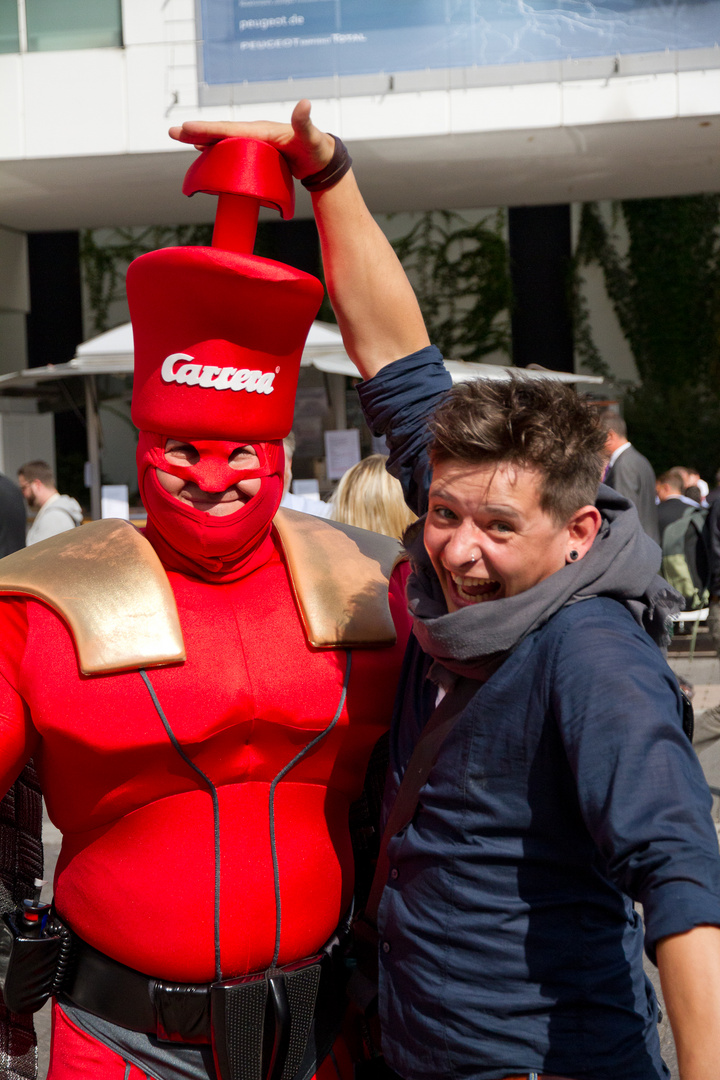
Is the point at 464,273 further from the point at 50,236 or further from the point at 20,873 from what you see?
the point at 20,873

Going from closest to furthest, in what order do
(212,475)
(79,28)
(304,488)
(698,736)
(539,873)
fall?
(539,873), (212,475), (698,736), (304,488), (79,28)

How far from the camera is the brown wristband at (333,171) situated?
1.81 metres

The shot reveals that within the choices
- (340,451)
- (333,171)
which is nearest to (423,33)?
(340,451)

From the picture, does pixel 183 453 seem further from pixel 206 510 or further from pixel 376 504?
pixel 376 504

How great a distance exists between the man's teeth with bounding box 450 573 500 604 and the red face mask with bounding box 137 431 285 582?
0.48 metres

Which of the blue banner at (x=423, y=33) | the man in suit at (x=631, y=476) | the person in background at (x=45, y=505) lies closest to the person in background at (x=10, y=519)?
the person in background at (x=45, y=505)

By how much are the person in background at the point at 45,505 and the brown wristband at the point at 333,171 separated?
5400mm

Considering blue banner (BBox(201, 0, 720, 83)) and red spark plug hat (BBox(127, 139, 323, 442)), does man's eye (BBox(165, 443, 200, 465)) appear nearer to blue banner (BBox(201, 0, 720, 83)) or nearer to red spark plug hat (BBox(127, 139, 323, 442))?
red spark plug hat (BBox(127, 139, 323, 442))

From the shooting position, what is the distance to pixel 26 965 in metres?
1.70

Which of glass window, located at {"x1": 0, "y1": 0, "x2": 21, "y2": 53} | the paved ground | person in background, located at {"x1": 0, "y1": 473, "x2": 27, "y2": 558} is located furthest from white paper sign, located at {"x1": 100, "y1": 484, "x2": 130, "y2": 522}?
glass window, located at {"x1": 0, "y1": 0, "x2": 21, "y2": 53}

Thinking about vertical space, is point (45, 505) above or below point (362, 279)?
below

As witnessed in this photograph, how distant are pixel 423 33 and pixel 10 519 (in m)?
6.41

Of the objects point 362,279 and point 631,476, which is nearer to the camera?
point 362,279

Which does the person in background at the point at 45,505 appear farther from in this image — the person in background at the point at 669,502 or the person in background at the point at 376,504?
the person in background at the point at 669,502
